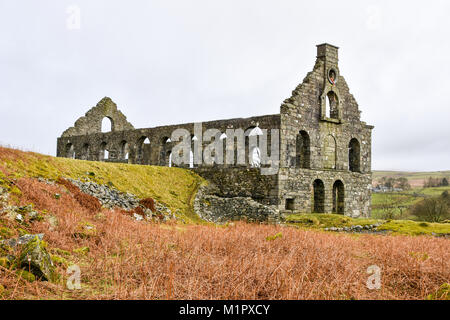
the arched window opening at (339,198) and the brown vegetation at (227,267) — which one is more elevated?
the arched window opening at (339,198)

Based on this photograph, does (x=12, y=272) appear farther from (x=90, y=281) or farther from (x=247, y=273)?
(x=247, y=273)

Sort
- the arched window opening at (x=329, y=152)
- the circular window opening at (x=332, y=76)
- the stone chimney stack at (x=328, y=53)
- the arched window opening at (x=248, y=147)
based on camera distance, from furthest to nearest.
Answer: the circular window opening at (x=332, y=76)
the stone chimney stack at (x=328, y=53)
the arched window opening at (x=329, y=152)
the arched window opening at (x=248, y=147)

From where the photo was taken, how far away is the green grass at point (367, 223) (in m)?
16.7

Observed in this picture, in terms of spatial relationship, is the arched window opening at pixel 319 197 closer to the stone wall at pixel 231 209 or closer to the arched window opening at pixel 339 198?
the arched window opening at pixel 339 198

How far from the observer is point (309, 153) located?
22.9 m

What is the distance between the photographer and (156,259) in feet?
24.4

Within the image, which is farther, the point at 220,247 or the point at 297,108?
the point at 297,108

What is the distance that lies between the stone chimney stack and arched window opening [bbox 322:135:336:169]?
182 inches

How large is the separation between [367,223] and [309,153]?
5542 millimetres

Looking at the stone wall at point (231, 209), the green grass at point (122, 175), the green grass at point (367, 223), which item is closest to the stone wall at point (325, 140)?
the green grass at point (367, 223)

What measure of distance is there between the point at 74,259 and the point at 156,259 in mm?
1593

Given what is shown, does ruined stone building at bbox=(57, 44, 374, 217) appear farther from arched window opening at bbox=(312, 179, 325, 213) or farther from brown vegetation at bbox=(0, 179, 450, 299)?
brown vegetation at bbox=(0, 179, 450, 299)

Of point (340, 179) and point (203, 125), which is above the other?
point (203, 125)
